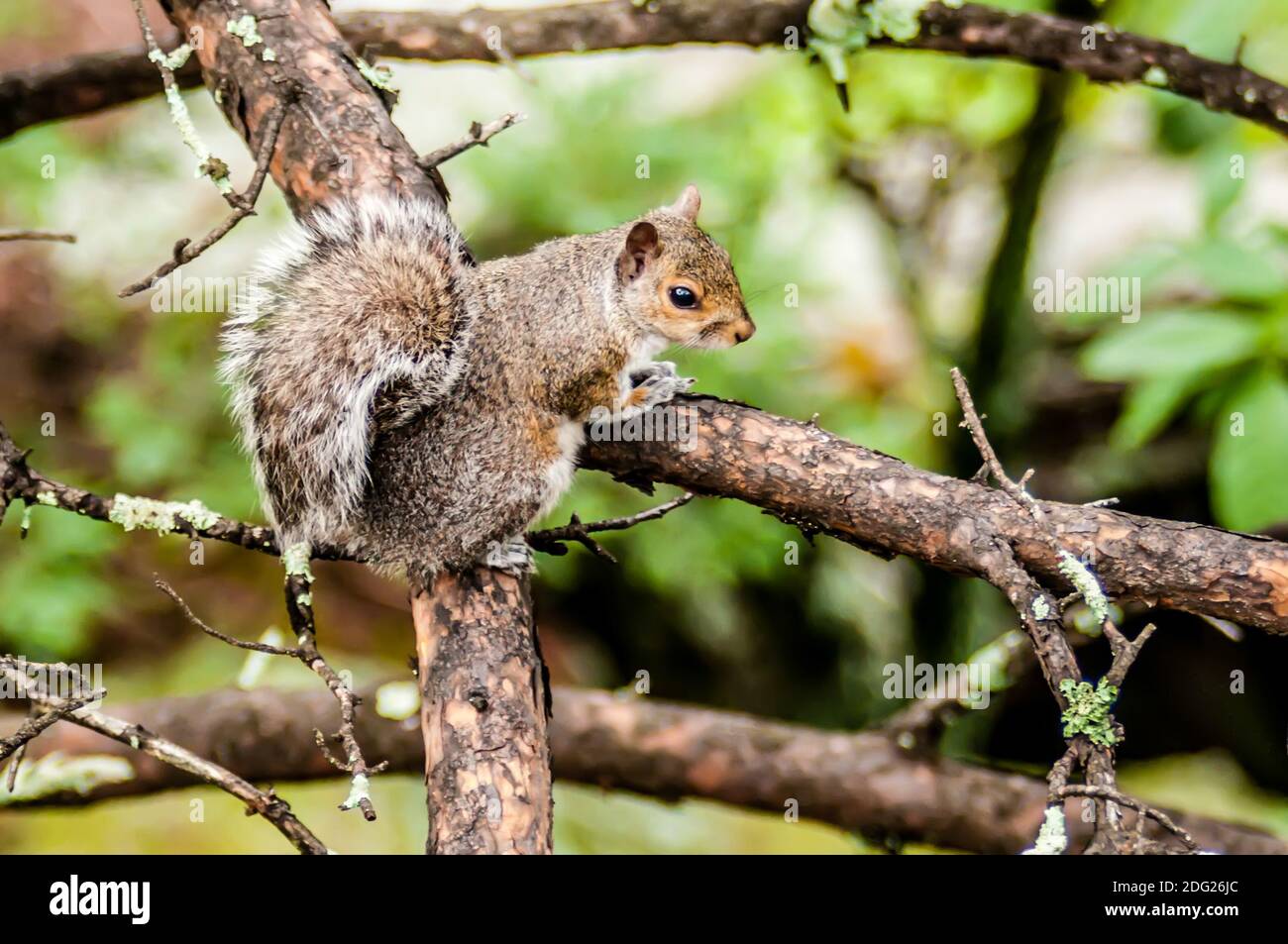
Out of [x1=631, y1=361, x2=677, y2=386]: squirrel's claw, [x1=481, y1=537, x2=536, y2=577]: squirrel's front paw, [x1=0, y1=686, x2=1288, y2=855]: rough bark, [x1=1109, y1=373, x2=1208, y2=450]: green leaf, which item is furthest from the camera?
[x1=0, y1=686, x2=1288, y2=855]: rough bark

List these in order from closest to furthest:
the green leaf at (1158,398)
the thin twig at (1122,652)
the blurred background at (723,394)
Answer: the thin twig at (1122,652)
the green leaf at (1158,398)
the blurred background at (723,394)

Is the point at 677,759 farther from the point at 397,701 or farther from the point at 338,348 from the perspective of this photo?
the point at 338,348

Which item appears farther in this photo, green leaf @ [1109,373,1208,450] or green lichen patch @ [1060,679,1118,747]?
green leaf @ [1109,373,1208,450]

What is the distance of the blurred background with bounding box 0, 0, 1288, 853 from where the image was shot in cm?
324

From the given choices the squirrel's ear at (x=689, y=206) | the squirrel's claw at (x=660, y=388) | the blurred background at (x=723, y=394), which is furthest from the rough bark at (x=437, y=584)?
the blurred background at (x=723, y=394)

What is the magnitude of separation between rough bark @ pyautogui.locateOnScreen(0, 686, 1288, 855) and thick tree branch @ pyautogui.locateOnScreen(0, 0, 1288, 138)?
1258 millimetres

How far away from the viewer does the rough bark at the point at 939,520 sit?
145cm

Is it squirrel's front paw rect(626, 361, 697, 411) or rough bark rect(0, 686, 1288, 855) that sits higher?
squirrel's front paw rect(626, 361, 697, 411)

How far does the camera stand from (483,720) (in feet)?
4.91

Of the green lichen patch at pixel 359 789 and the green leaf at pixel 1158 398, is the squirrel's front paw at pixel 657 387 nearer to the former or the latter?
the green lichen patch at pixel 359 789

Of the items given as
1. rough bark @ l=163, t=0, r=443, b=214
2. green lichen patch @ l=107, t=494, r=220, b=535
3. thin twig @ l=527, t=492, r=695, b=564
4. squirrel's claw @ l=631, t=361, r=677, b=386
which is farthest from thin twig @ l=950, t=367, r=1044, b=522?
green lichen patch @ l=107, t=494, r=220, b=535

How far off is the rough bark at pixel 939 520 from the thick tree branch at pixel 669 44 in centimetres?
85

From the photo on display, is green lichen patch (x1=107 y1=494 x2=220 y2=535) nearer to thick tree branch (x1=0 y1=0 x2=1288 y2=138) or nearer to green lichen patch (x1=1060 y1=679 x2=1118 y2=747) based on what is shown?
thick tree branch (x1=0 y1=0 x2=1288 y2=138)
